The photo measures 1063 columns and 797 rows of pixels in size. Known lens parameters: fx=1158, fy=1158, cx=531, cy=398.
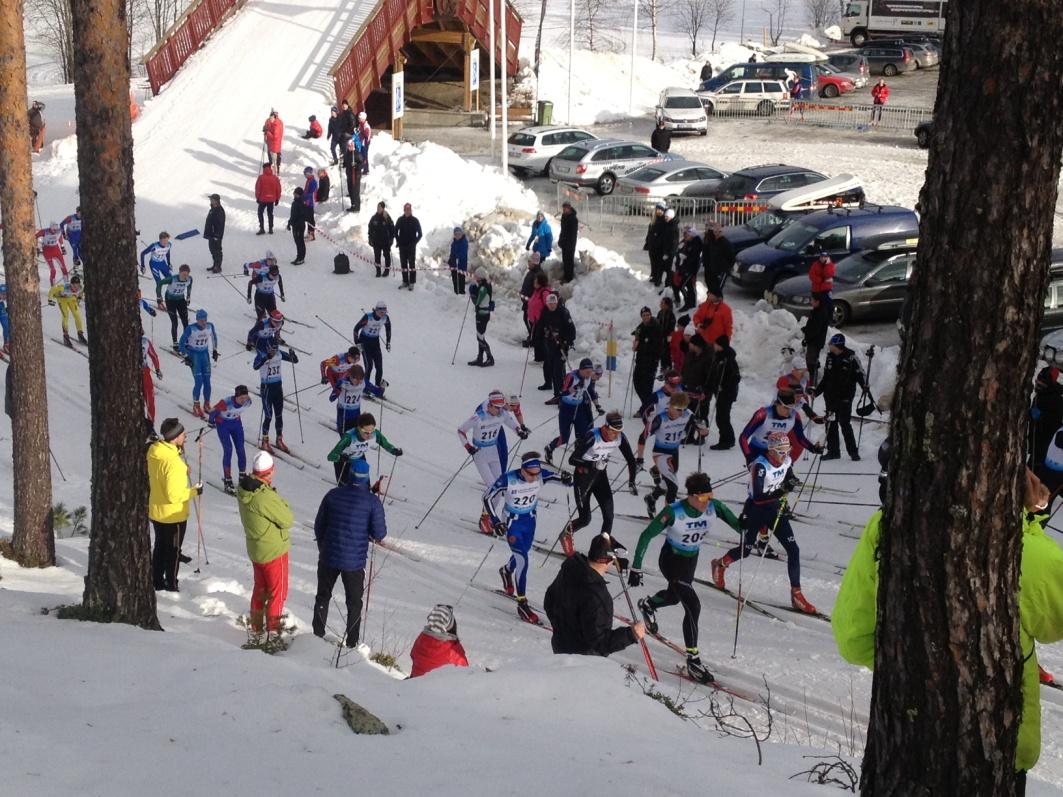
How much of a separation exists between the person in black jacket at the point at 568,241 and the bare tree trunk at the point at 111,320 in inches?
530

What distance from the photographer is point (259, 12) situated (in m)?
38.8

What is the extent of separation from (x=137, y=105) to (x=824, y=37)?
4220cm

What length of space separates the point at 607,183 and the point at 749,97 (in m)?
15.4

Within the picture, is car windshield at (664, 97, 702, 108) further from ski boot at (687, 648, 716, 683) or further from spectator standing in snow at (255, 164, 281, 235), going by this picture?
ski boot at (687, 648, 716, 683)

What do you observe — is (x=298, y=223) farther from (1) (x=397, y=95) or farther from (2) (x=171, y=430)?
(2) (x=171, y=430)

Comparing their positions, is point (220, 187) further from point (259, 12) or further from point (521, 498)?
point (521, 498)

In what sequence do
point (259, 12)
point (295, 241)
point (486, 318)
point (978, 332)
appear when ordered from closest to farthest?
point (978, 332) → point (486, 318) → point (295, 241) → point (259, 12)

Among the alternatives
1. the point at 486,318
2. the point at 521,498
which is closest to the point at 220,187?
the point at 486,318

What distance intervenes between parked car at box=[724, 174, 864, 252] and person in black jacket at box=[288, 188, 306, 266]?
857cm

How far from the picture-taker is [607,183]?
29.4 metres

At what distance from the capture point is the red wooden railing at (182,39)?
114 feet

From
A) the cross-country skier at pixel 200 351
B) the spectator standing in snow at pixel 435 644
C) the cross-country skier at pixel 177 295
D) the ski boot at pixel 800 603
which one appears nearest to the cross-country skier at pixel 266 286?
the cross-country skier at pixel 177 295

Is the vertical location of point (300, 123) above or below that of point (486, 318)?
above

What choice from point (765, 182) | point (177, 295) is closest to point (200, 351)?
point (177, 295)
